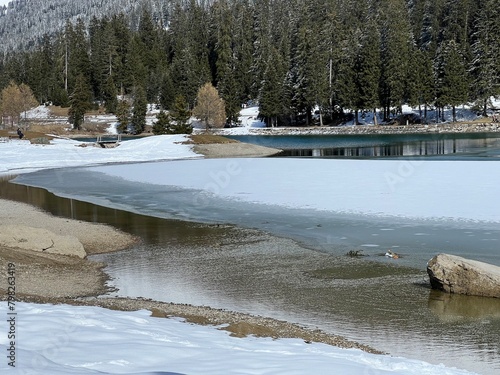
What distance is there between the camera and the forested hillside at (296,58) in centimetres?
9288

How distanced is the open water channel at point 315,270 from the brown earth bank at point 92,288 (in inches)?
19.9

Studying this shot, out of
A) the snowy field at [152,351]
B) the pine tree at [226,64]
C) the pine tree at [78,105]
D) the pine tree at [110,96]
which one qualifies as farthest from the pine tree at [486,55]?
the snowy field at [152,351]

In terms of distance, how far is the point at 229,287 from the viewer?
42.3 feet

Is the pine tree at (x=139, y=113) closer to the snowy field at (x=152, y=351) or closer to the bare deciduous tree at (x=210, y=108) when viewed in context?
the bare deciduous tree at (x=210, y=108)

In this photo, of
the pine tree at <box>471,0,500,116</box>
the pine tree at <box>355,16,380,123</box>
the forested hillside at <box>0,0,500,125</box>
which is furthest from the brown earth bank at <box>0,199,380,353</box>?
the pine tree at <box>471,0,500,116</box>

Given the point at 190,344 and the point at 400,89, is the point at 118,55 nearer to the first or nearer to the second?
the point at 400,89

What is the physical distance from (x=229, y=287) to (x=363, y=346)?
4.31 meters

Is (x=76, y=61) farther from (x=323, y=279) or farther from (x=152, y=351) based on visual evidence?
(x=152, y=351)

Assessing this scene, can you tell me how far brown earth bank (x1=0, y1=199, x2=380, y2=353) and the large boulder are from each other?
3.52 metres

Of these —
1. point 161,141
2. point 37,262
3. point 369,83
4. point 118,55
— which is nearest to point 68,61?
point 118,55

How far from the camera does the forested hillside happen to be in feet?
305

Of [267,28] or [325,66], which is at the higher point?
[267,28]

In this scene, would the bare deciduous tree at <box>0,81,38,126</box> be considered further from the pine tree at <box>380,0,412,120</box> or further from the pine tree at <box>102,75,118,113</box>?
the pine tree at <box>380,0,412,120</box>

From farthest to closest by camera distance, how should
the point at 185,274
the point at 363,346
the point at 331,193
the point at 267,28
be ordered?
the point at 267,28 < the point at 331,193 < the point at 185,274 < the point at 363,346
